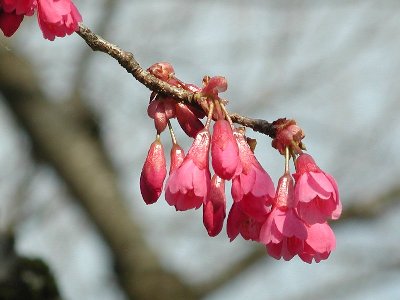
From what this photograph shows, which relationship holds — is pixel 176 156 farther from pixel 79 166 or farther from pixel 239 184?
pixel 79 166

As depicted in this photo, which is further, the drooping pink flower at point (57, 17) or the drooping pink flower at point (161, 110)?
the drooping pink flower at point (161, 110)

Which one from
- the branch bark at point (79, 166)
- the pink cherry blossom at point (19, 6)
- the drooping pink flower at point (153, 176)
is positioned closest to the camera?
the pink cherry blossom at point (19, 6)

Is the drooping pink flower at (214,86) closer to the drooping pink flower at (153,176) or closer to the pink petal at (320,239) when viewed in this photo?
the drooping pink flower at (153,176)

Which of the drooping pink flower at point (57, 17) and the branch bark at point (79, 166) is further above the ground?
the branch bark at point (79, 166)

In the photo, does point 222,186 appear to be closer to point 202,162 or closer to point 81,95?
point 202,162

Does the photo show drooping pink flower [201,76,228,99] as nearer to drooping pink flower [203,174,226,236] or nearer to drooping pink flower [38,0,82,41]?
drooping pink flower [203,174,226,236]

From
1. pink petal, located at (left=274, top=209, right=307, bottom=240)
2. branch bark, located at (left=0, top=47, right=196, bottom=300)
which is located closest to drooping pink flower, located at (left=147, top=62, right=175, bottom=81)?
pink petal, located at (left=274, top=209, right=307, bottom=240)

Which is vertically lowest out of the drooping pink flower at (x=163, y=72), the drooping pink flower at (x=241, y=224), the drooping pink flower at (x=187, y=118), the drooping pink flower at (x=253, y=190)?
the drooping pink flower at (x=241, y=224)

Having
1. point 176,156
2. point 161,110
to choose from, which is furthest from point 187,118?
point 176,156

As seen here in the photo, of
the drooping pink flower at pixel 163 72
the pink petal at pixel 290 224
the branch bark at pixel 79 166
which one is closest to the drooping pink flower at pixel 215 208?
the pink petal at pixel 290 224

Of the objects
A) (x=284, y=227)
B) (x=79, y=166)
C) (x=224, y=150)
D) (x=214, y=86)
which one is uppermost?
(x=79, y=166)
